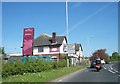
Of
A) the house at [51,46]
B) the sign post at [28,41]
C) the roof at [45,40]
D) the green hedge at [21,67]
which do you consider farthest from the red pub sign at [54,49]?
the green hedge at [21,67]

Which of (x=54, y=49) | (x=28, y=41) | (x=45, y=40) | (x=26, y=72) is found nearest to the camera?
(x=26, y=72)

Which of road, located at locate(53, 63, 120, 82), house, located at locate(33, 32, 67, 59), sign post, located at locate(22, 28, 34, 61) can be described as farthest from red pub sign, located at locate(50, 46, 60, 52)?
road, located at locate(53, 63, 120, 82)

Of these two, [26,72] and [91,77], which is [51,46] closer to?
[26,72]

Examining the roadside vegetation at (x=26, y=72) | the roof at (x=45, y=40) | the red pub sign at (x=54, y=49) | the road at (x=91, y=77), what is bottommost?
the road at (x=91, y=77)

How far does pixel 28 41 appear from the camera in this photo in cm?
3953

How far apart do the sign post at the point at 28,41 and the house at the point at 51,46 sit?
40266 mm

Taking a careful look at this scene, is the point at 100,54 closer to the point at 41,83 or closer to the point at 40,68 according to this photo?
the point at 40,68

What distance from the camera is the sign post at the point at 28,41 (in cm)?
3934

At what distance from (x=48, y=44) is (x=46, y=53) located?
9.06 ft

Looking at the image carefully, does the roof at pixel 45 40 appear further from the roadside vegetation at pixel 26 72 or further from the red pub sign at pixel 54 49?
the roadside vegetation at pixel 26 72

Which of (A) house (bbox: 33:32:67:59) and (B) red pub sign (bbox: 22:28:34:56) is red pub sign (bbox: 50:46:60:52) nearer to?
(A) house (bbox: 33:32:67:59)

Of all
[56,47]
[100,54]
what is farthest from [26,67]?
[100,54]

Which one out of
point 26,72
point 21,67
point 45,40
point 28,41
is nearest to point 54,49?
point 45,40

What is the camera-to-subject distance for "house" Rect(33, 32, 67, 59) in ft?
267
